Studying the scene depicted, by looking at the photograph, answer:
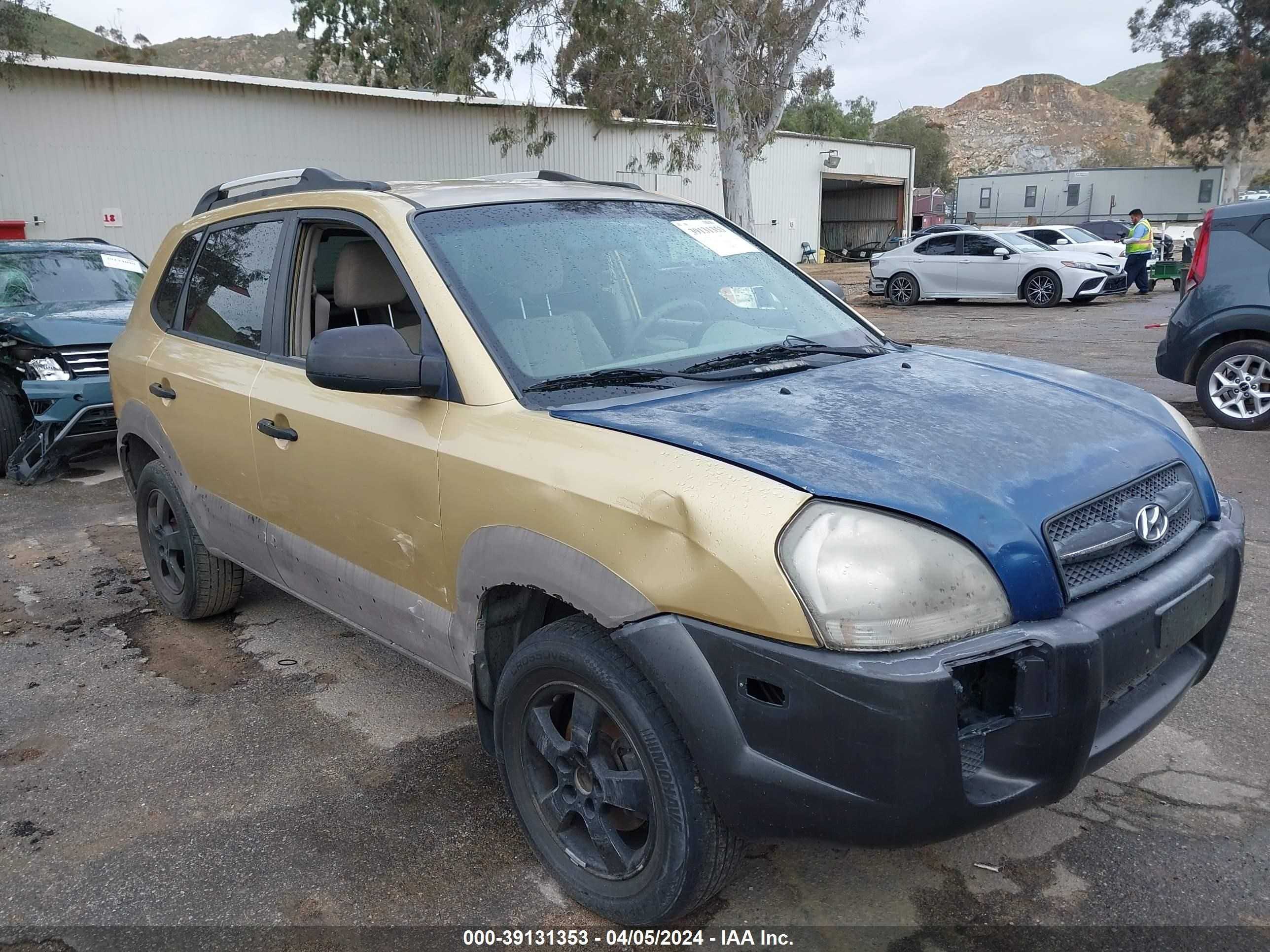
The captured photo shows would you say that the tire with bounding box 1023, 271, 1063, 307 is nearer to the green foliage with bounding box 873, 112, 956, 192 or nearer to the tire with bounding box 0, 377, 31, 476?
the tire with bounding box 0, 377, 31, 476

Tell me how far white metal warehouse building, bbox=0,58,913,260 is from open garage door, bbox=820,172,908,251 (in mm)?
19189

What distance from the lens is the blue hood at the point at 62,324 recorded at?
282 inches

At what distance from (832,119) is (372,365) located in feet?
220

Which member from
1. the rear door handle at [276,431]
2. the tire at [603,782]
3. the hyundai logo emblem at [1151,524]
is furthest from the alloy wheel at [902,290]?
the tire at [603,782]

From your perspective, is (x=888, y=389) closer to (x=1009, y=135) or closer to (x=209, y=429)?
(x=209, y=429)

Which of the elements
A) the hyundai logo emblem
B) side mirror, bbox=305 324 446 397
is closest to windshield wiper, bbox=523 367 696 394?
side mirror, bbox=305 324 446 397

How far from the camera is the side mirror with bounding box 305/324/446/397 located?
262 cm

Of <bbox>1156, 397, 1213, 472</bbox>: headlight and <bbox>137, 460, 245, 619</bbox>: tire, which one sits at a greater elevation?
<bbox>1156, 397, 1213, 472</bbox>: headlight

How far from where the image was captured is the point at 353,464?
300 cm

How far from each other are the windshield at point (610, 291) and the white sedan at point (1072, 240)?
61.7 feet

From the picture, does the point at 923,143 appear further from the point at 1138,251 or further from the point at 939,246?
the point at 939,246

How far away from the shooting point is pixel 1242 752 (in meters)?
3.18

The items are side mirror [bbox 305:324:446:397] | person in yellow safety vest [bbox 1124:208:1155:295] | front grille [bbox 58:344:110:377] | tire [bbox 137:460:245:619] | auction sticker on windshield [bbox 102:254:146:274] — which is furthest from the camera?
person in yellow safety vest [bbox 1124:208:1155:295]

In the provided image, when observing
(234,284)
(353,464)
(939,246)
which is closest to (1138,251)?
(939,246)
